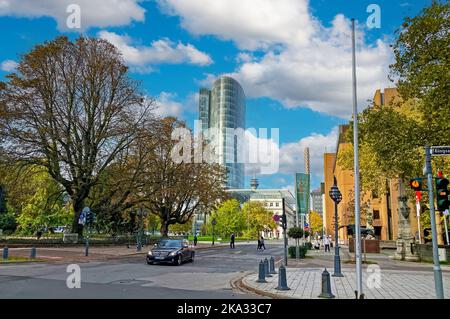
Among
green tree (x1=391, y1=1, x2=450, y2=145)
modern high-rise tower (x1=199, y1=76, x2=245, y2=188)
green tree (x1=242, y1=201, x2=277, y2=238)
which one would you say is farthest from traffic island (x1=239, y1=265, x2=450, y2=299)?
modern high-rise tower (x1=199, y1=76, x2=245, y2=188)

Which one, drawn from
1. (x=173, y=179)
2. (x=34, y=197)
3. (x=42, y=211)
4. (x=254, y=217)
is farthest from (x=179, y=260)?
(x=254, y=217)

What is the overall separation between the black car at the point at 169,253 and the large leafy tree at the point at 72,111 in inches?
592

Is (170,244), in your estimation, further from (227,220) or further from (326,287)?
(227,220)

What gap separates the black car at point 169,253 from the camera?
73.6 ft

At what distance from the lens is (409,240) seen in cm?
2925

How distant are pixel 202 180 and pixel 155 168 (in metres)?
7.33

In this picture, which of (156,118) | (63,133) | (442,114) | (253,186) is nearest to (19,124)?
(63,133)

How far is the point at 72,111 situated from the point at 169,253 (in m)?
19.8

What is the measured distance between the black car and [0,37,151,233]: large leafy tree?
15028 mm

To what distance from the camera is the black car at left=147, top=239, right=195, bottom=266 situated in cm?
2242

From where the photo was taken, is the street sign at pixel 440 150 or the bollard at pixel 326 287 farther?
the bollard at pixel 326 287

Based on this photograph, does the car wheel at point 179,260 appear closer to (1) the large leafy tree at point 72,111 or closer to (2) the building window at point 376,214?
(1) the large leafy tree at point 72,111

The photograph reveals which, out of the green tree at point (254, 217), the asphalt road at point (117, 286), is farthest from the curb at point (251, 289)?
the green tree at point (254, 217)
